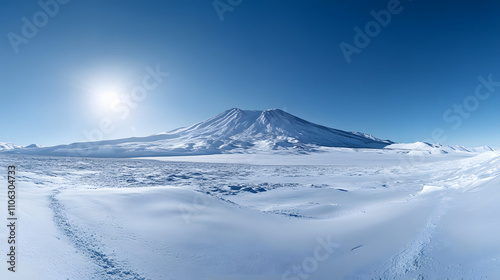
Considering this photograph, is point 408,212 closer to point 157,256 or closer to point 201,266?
point 201,266

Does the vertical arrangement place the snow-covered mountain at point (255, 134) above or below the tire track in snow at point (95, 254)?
above

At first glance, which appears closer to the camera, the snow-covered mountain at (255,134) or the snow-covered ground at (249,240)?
the snow-covered ground at (249,240)

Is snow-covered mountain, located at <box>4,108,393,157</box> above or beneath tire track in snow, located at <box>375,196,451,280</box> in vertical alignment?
above

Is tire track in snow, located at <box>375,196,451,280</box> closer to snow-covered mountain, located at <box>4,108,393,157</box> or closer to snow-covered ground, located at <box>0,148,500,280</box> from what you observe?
snow-covered ground, located at <box>0,148,500,280</box>

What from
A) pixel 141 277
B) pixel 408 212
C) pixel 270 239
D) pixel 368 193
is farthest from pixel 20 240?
pixel 368 193

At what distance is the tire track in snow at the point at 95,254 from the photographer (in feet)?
9.81

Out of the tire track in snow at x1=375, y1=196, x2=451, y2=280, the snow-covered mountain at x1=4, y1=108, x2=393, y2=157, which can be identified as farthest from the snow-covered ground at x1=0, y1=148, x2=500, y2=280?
the snow-covered mountain at x1=4, y1=108, x2=393, y2=157

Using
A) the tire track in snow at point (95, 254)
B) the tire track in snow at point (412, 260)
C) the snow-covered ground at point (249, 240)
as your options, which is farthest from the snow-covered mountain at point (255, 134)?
the tire track in snow at point (412, 260)

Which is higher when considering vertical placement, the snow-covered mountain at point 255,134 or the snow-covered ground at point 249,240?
the snow-covered mountain at point 255,134

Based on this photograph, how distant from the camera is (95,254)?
11.0ft

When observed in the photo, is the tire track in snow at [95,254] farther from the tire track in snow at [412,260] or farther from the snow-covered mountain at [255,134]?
the snow-covered mountain at [255,134]

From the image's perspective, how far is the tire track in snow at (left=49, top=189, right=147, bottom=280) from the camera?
9.81 ft

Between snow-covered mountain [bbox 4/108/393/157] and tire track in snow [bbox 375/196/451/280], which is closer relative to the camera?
tire track in snow [bbox 375/196/451/280]

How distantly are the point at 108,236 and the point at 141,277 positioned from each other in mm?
1455
